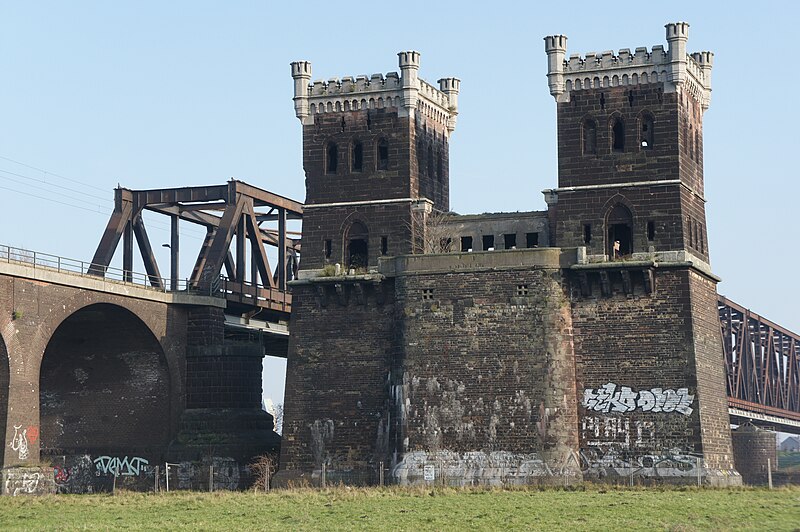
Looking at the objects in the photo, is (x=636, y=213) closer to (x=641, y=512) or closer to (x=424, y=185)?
(x=424, y=185)

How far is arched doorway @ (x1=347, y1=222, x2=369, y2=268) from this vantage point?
7362 centimetres

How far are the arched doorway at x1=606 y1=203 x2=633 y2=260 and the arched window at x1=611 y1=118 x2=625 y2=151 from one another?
9.34 ft

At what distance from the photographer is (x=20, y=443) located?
65.4 m

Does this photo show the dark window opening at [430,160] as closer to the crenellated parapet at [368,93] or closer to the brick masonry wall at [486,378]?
the crenellated parapet at [368,93]

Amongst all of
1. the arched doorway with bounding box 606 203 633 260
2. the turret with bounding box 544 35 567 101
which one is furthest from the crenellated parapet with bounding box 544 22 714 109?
the arched doorway with bounding box 606 203 633 260

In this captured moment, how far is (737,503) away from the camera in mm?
55281

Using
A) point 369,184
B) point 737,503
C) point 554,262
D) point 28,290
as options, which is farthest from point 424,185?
point 737,503

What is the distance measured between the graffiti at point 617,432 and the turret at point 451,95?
19709mm

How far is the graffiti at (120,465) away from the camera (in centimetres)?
7788

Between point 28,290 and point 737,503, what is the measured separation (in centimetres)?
3314

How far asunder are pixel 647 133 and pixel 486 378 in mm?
13890

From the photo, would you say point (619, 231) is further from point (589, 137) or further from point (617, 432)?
point (617, 432)

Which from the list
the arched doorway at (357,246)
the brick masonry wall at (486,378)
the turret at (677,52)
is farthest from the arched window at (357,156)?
the turret at (677,52)

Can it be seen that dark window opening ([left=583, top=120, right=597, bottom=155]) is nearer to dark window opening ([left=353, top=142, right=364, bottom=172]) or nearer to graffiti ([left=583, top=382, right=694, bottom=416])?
graffiti ([left=583, top=382, right=694, bottom=416])
